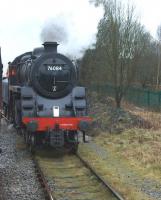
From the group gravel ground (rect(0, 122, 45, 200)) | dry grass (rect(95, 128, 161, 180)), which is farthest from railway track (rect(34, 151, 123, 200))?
dry grass (rect(95, 128, 161, 180))

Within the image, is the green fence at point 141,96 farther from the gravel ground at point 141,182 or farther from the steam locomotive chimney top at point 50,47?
the gravel ground at point 141,182

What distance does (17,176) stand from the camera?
32.8 feet

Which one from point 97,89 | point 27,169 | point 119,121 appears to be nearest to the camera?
point 27,169

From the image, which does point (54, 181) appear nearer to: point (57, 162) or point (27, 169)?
point (27, 169)

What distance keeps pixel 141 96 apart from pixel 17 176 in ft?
70.9

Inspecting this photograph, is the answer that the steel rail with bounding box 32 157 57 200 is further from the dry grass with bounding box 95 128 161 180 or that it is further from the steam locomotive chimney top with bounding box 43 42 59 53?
the steam locomotive chimney top with bounding box 43 42 59 53

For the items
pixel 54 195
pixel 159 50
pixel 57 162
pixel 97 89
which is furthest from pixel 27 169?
pixel 159 50

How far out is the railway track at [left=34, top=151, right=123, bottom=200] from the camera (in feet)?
27.5

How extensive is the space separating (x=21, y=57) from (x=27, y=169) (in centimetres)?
674

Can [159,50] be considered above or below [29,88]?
above

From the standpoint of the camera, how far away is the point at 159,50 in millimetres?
54000

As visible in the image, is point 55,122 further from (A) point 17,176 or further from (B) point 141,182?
(B) point 141,182

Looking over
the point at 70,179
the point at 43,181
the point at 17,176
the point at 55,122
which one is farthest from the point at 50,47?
the point at 43,181

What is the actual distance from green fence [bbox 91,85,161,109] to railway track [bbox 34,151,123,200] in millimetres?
15286
